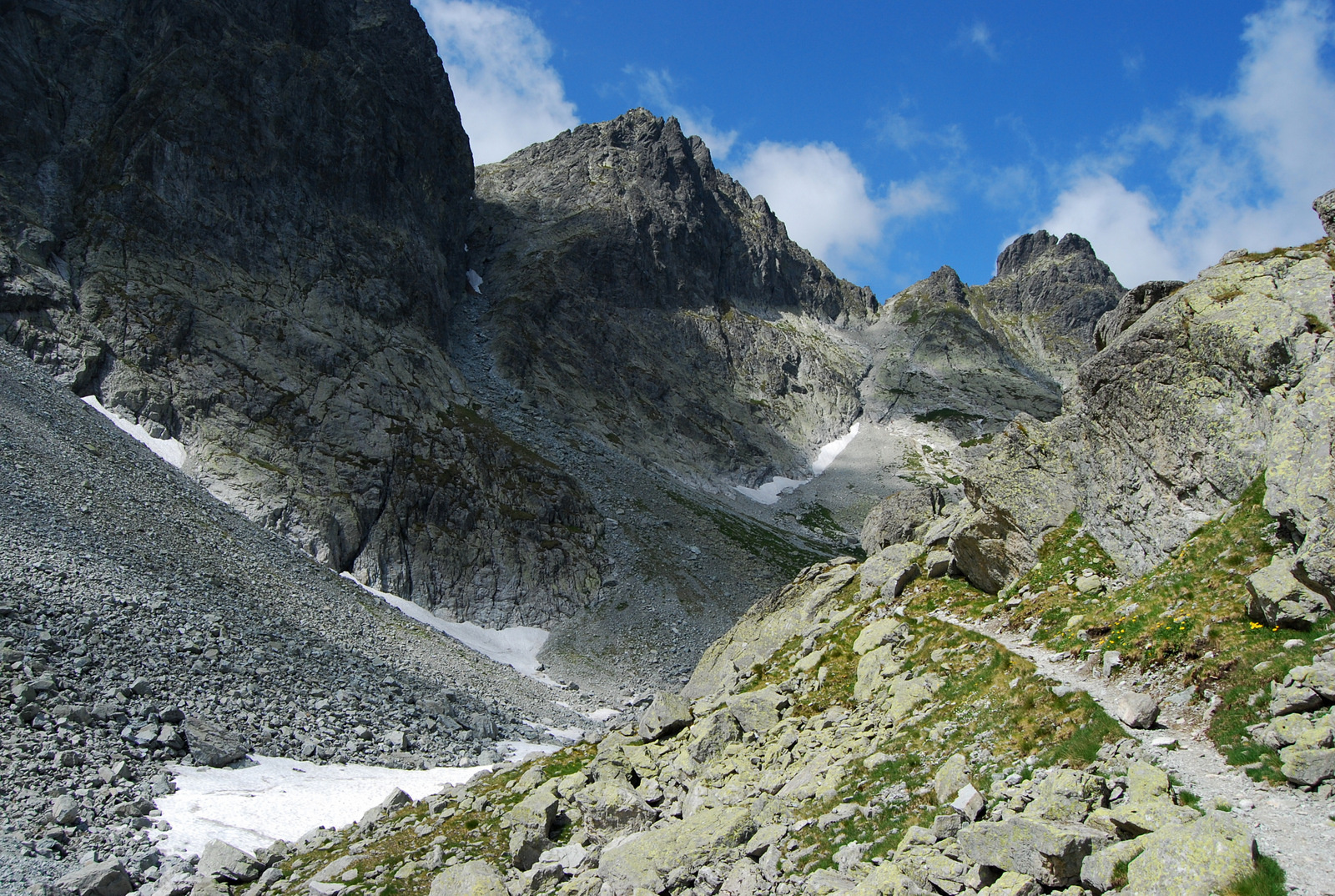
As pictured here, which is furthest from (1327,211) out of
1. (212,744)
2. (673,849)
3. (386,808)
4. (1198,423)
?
(212,744)

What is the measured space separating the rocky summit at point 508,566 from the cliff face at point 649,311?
7.95 feet

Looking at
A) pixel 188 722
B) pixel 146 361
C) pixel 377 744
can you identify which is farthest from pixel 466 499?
pixel 188 722

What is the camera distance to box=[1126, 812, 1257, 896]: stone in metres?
7.48

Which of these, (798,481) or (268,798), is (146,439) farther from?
(798,481)

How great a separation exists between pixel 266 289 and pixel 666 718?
88.6 meters

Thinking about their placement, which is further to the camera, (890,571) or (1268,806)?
(890,571)

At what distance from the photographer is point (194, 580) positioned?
4553 centimetres

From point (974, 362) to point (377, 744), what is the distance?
18637 cm

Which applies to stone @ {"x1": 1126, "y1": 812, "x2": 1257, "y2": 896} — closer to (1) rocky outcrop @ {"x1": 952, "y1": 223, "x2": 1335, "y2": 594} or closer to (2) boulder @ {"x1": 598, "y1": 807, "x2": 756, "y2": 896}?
(1) rocky outcrop @ {"x1": 952, "y1": 223, "x2": 1335, "y2": 594}

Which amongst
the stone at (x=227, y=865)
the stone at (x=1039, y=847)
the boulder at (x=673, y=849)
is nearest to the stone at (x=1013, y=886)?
the stone at (x=1039, y=847)

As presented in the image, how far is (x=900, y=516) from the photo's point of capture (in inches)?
1606

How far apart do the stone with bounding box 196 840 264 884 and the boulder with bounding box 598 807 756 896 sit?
11895mm

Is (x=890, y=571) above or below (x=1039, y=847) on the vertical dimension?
above

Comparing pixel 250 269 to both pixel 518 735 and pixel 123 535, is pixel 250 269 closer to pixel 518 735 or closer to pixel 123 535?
pixel 123 535
